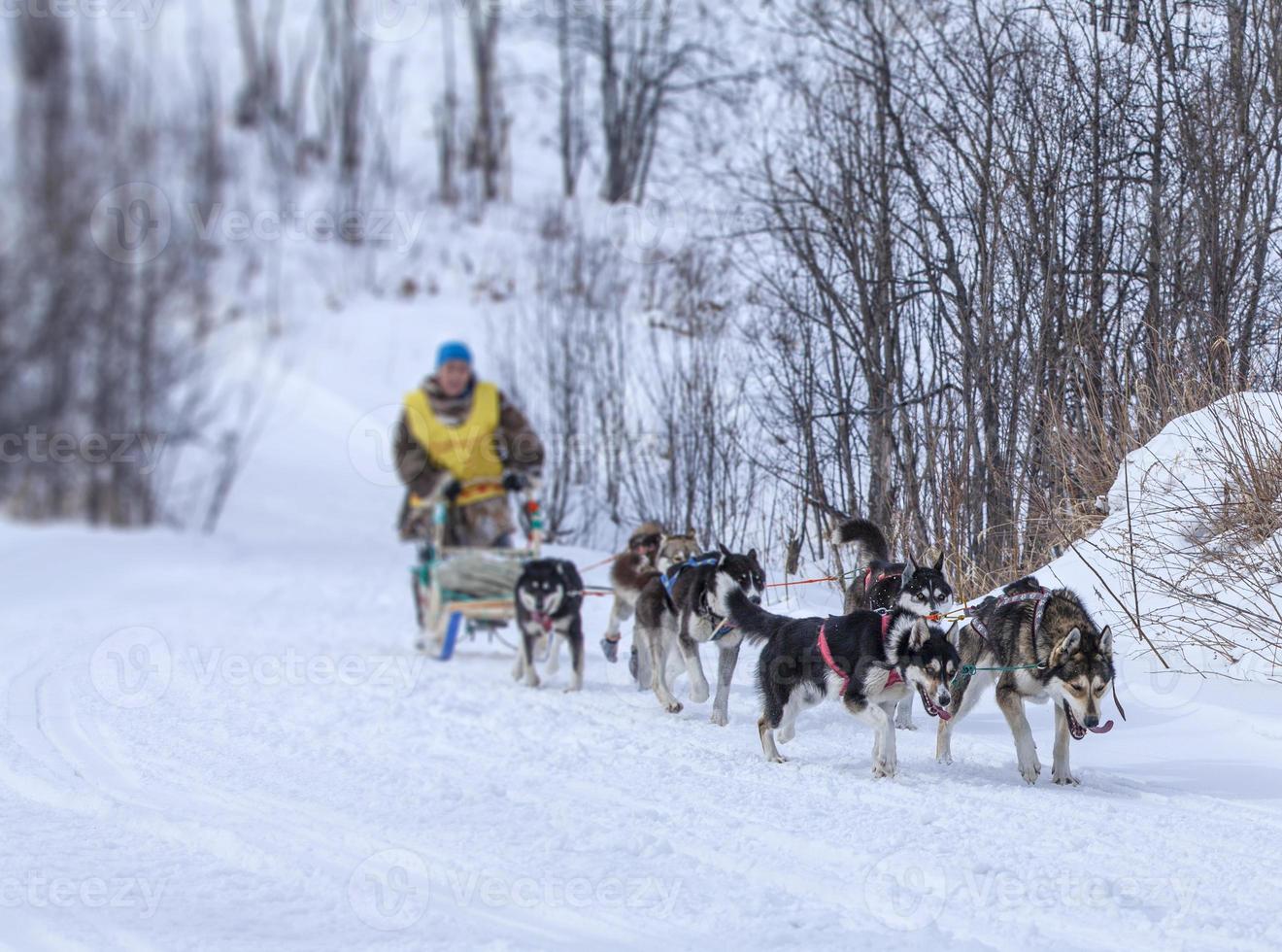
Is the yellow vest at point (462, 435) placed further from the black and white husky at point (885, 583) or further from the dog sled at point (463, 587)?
the black and white husky at point (885, 583)

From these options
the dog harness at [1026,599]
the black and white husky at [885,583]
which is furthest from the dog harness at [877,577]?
the dog harness at [1026,599]

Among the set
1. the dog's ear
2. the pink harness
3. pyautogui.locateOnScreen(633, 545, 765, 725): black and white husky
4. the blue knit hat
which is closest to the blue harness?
pyautogui.locateOnScreen(633, 545, 765, 725): black and white husky

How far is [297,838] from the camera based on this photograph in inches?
157

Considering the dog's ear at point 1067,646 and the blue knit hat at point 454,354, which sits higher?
the blue knit hat at point 454,354

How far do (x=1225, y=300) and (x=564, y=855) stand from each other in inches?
278

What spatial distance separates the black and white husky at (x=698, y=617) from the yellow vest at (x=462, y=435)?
214 cm

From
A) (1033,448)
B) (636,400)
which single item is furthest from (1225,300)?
(636,400)

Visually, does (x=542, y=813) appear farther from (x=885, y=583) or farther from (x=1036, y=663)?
(x=885, y=583)

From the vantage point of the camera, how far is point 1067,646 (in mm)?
4996

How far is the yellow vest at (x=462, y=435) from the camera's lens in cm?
843

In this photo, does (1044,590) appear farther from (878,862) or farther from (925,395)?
(925,395)

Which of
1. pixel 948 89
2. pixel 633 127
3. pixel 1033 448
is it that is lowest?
pixel 1033 448

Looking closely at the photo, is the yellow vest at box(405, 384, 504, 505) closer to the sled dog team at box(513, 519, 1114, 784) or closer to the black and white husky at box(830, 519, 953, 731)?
the sled dog team at box(513, 519, 1114, 784)

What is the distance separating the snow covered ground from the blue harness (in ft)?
2.22
